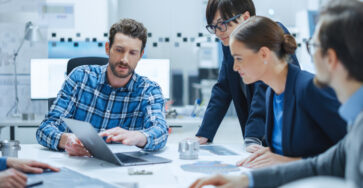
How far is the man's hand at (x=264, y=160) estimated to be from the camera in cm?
155

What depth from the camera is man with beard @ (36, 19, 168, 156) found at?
6.99 feet

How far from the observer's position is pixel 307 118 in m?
1.53

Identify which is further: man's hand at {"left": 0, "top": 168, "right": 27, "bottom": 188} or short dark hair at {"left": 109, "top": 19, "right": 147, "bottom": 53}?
short dark hair at {"left": 109, "top": 19, "right": 147, "bottom": 53}

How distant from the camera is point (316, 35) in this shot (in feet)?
3.79

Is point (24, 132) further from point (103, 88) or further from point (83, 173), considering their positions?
point (83, 173)

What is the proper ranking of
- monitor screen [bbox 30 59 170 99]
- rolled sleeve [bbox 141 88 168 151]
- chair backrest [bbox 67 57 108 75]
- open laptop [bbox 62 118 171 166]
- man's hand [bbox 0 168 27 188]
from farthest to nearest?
monitor screen [bbox 30 59 170 99] < chair backrest [bbox 67 57 108 75] < rolled sleeve [bbox 141 88 168 151] < open laptop [bbox 62 118 171 166] < man's hand [bbox 0 168 27 188]

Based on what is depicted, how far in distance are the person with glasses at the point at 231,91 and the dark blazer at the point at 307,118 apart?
0.35 m

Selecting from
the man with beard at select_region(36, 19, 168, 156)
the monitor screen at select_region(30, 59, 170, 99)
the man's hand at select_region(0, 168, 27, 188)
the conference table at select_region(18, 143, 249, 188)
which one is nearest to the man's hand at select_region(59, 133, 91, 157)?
the conference table at select_region(18, 143, 249, 188)

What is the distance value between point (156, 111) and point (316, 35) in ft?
3.72

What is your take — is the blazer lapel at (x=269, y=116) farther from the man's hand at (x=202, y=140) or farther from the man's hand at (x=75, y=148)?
the man's hand at (x=75, y=148)

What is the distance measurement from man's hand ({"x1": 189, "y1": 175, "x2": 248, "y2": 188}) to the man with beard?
2.95 feet

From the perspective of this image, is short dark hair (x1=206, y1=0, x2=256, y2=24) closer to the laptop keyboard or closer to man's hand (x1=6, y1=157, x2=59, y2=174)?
the laptop keyboard

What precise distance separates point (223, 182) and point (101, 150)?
603 mm

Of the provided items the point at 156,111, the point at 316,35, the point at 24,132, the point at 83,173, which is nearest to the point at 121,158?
the point at 83,173
